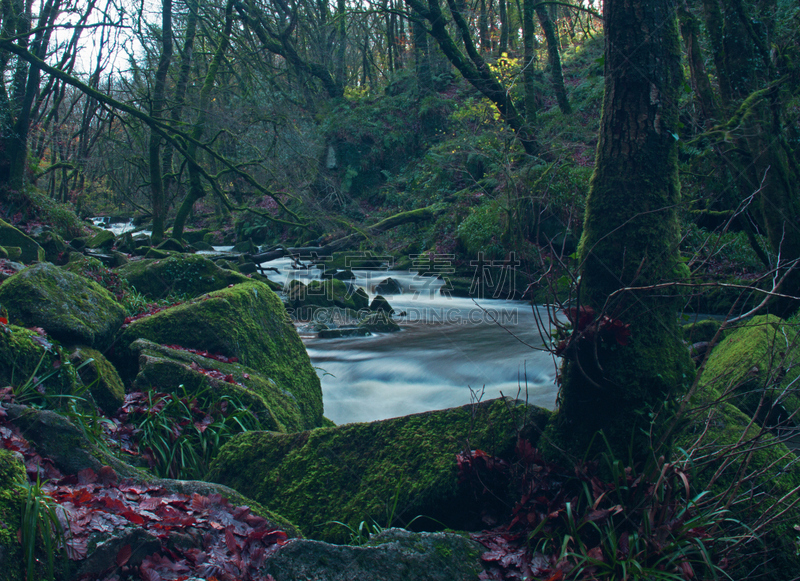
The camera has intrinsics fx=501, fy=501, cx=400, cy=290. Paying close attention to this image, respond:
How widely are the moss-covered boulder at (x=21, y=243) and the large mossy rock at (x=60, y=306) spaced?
Answer: 5698 millimetres

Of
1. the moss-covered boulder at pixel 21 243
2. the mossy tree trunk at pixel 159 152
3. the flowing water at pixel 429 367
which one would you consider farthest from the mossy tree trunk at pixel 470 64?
the moss-covered boulder at pixel 21 243

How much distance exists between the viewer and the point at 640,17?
2.80 metres

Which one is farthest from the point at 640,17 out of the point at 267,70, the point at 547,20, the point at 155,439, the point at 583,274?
the point at 547,20

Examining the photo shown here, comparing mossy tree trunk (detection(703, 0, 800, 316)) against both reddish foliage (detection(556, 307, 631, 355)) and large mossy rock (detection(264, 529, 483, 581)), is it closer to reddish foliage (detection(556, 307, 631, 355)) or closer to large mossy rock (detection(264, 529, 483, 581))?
reddish foliage (detection(556, 307, 631, 355))

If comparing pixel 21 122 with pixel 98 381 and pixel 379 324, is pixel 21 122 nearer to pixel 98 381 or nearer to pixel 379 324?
pixel 379 324

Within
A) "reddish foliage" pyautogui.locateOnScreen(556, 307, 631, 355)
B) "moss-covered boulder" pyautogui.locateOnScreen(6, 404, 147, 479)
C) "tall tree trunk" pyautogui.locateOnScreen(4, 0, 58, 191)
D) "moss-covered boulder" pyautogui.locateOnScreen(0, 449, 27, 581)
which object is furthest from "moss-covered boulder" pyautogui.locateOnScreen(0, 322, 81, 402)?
"tall tree trunk" pyautogui.locateOnScreen(4, 0, 58, 191)

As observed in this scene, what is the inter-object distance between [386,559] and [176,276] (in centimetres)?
794

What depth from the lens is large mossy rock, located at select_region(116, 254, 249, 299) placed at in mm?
8859

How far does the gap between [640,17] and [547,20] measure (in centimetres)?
1758

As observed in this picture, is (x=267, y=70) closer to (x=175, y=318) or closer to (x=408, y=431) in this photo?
(x=175, y=318)

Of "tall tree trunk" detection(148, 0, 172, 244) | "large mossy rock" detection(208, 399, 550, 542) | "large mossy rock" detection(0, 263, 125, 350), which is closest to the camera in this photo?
"large mossy rock" detection(208, 399, 550, 542)

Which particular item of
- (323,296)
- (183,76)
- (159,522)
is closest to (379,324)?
(323,296)

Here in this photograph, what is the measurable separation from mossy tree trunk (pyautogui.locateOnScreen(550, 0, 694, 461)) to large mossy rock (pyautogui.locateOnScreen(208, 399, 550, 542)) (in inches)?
17.7

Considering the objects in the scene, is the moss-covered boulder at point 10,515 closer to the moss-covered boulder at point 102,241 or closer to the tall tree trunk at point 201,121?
the tall tree trunk at point 201,121
